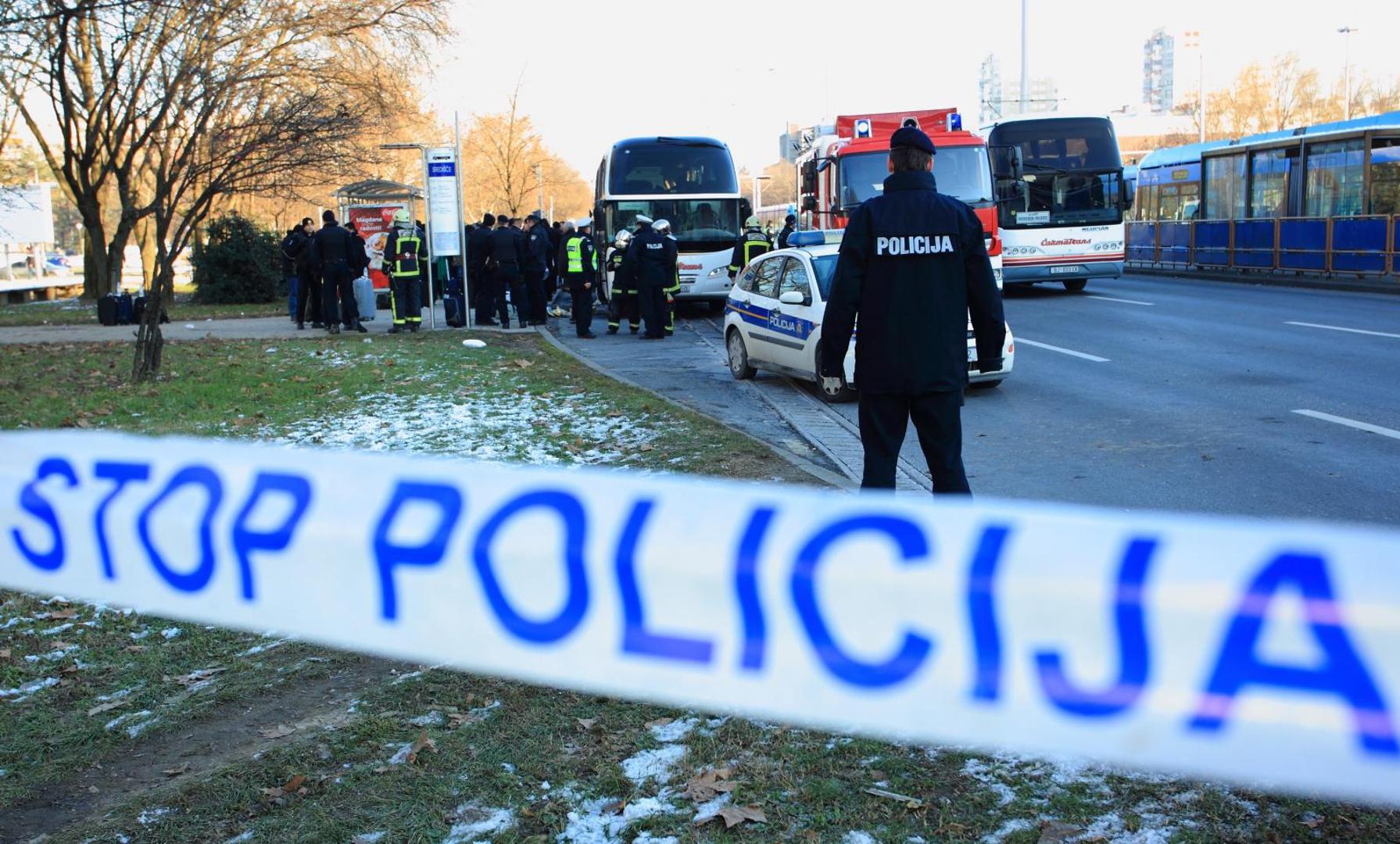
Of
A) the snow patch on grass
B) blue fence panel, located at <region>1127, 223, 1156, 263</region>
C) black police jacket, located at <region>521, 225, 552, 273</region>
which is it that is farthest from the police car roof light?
blue fence panel, located at <region>1127, 223, 1156, 263</region>

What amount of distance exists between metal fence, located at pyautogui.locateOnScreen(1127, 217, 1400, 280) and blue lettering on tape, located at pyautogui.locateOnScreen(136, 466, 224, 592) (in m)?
26.6

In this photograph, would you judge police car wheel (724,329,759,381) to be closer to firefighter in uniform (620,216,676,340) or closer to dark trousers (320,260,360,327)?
firefighter in uniform (620,216,676,340)

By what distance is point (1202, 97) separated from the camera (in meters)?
64.0

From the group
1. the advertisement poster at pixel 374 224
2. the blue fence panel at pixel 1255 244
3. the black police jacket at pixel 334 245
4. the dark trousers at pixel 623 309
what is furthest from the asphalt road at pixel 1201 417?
the advertisement poster at pixel 374 224

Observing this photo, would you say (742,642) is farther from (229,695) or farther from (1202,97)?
(1202,97)

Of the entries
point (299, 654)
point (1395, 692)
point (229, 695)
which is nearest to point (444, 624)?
point (1395, 692)

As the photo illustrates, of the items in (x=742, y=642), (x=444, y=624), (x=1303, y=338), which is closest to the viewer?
(x=742, y=642)

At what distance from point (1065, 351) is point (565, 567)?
47.0 feet

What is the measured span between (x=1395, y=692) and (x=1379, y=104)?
79.5 metres

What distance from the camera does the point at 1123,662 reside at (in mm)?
1621

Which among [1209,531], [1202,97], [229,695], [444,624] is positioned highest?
[1202,97]

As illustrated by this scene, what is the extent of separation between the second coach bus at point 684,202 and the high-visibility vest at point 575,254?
11.0 ft

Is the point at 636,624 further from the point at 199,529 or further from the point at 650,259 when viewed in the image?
the point at 650,259

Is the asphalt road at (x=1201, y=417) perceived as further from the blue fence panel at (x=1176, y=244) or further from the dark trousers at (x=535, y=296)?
the blue fence panel at (x=1176, y=244)
